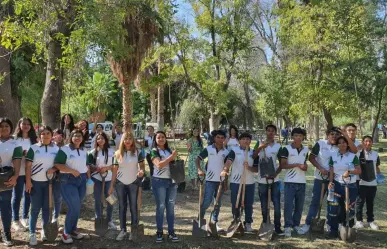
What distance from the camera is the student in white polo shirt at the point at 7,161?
5426mm

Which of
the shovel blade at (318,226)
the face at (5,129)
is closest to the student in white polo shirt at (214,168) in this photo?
the shovel blade at (318,226)

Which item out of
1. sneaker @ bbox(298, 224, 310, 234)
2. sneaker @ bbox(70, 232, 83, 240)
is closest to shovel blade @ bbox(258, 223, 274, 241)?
sneaker @ bbox(298, 224, 310, 234)

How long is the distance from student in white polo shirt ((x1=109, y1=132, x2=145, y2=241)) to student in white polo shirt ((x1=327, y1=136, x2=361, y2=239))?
304 centimetres

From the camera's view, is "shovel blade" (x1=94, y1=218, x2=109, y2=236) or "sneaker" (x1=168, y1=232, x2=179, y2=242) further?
"shovel blade" (x1=94, y1=218, x2=109, y2=236)

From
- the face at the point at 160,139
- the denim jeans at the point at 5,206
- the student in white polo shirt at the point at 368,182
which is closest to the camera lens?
the denim jeans at the point at 5,206

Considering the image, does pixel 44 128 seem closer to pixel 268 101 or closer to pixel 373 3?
pixel 268 101

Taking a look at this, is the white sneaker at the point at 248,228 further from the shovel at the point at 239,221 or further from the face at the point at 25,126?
the face at the point at 25,126

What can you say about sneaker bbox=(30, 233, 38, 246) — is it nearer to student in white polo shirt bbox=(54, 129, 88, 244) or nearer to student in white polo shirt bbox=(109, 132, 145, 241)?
student in white polo shirt bbox=(54, 129, 88, 244)

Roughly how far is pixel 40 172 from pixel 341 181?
14.9 ft

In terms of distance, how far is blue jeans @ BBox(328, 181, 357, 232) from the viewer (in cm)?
616

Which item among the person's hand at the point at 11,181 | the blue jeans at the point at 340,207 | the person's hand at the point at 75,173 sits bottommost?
the blue jeans at the point at 340,207

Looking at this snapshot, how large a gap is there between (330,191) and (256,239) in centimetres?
139

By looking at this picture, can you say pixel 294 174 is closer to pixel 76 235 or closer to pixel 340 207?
pixel 340 207

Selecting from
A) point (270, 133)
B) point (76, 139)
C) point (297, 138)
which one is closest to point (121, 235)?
point (76, 139)
